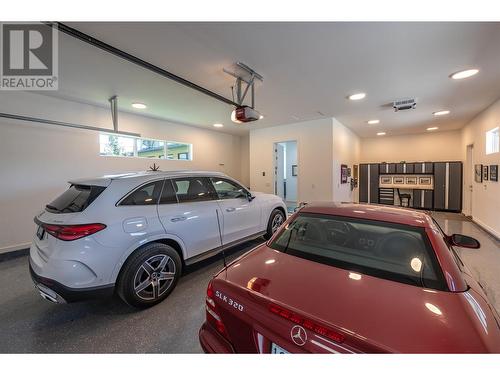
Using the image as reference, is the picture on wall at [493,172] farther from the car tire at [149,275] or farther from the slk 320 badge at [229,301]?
the car tire at [149,275]

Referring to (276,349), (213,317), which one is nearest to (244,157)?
(213,317)

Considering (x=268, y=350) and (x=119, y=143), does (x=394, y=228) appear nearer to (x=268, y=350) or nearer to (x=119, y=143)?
(x=268, y=350)

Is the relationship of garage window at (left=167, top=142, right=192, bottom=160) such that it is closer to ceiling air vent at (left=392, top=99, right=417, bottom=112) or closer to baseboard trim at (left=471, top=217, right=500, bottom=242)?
ceiling air vent at (left=392, top=99, right=417, bottom=112)

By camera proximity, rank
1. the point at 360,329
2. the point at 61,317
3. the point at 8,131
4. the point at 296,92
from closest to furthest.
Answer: the point at 360,329 → the point at 61,317 → the point at 8,131 → the point at 296,92

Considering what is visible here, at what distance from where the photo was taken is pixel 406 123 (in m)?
6.28

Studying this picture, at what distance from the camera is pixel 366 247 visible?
4.72ft

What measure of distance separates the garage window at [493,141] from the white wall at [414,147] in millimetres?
3236

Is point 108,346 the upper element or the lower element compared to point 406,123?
lower

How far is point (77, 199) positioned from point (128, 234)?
0.61 metres

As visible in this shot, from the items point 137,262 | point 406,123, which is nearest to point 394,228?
point 137,262

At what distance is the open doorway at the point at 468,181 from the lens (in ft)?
20.6

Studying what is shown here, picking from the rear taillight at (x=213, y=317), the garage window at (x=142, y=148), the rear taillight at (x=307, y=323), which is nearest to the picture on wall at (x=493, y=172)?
the rear taillight at (x=307, y=323)

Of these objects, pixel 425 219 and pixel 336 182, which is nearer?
pixel 425 219

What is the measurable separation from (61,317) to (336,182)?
19.5 feet
